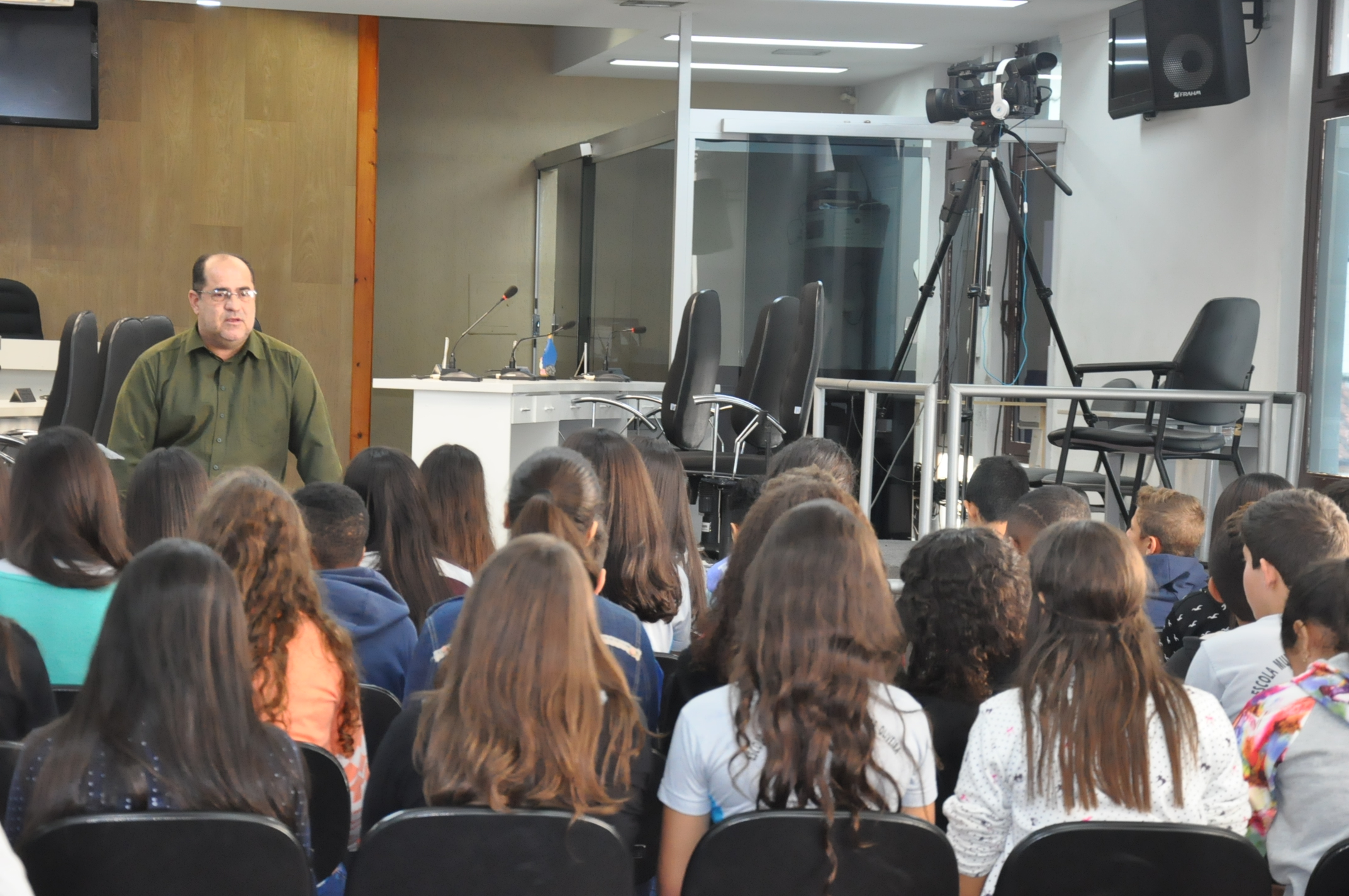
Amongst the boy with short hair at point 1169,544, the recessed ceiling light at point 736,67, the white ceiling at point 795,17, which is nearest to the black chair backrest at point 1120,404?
the white ceiling at point 795,17

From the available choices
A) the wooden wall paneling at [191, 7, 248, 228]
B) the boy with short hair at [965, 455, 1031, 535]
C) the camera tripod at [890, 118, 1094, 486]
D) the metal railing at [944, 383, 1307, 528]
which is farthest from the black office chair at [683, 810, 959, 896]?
the wooden wall paneling at [191, 7, 248, 228]

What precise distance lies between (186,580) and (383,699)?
2.07ft

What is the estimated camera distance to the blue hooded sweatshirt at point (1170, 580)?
2.88 metres

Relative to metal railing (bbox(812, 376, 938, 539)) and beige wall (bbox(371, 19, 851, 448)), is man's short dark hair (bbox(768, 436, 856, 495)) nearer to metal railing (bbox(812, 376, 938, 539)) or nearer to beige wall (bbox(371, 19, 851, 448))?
metal railing (bbox(812, 376, 938, 539))

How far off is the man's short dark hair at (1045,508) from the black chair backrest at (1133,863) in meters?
1.53

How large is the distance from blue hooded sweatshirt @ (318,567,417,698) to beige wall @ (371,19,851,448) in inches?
281

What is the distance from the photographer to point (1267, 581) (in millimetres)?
2189

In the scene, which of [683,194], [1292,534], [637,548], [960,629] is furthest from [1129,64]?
[960,629]

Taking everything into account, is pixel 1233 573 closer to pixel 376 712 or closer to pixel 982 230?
pixel 376 712

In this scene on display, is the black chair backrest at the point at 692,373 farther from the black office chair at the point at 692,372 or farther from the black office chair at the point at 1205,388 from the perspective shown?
the black office chair at the point at 1205,388

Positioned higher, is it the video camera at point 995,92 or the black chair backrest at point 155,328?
the video camera at point 995,92

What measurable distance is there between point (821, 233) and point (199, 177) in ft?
11.7

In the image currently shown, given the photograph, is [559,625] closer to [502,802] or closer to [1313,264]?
[502,802]

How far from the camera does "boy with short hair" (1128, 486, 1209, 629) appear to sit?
2.91 metres
